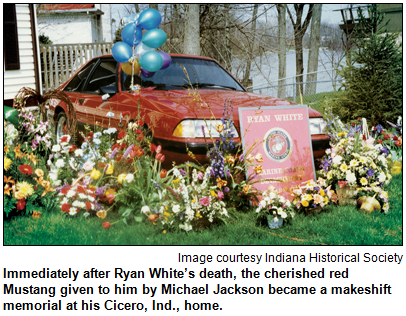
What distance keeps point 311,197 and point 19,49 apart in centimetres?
902

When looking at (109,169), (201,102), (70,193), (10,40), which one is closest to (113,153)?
(109,169)

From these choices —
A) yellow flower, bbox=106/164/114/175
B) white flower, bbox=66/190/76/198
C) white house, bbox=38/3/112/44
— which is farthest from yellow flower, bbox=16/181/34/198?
white house, bbox=38/3/112/44

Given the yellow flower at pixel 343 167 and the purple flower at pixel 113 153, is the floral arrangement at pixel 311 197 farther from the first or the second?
the purple flower at pixel 113 153

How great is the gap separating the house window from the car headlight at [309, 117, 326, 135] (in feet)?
26.5

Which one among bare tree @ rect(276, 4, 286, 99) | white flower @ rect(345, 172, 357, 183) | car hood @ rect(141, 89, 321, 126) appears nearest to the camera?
white flower @ rect(345, 172, 357, 183)

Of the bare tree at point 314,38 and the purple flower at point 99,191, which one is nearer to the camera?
the purple flower at point 99,191

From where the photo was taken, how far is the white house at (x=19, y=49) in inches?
382

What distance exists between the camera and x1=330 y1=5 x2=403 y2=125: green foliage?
7.06 metres

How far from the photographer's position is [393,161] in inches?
217

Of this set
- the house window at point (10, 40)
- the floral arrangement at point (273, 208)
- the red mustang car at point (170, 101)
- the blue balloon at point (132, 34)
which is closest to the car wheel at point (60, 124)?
the red mustang car at point (170, 101)

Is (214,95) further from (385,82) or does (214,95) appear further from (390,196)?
(385,82)

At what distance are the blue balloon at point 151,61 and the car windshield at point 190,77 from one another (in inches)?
4.0

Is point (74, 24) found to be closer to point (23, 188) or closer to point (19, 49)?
point (19, 49)

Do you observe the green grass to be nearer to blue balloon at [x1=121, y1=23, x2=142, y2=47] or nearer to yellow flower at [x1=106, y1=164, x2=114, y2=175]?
yellow flower at [x1=106, y1=164, x2=114, y2=175]
